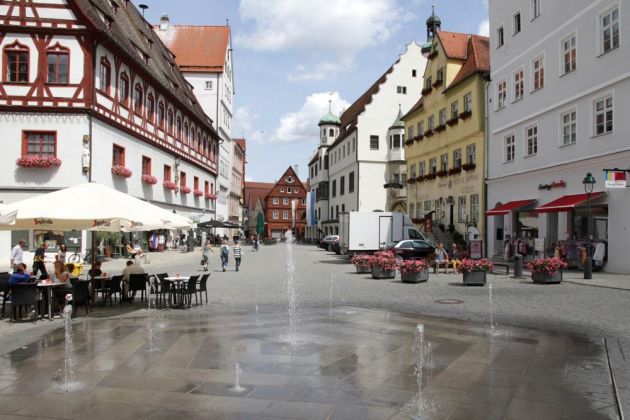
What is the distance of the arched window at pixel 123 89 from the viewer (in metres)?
30.2

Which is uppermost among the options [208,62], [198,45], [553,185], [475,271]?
[198,45]

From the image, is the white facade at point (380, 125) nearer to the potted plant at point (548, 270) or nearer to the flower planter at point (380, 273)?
the flower planter at point (380, 273)

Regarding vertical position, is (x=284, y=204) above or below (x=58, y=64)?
below

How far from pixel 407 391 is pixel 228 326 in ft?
16.7

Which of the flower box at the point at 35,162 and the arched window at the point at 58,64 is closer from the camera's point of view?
the flower box at the point at 35,162

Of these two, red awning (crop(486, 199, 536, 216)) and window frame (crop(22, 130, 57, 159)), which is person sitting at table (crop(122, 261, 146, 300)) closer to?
window frame (crop(22, 130, 57, 159))

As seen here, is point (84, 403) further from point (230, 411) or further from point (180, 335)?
point (180, 335)

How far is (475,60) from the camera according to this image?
3359 centimetres

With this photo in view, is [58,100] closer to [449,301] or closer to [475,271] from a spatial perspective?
[475,271]

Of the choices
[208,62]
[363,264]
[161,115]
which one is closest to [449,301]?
[363,264]

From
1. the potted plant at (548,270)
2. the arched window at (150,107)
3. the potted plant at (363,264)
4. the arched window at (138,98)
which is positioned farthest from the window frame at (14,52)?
the potted plant at (548,270)

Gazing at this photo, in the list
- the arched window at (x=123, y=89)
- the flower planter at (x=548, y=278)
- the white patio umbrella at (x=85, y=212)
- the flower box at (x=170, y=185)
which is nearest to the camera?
the white patio umbrella at (x=85, y=212)

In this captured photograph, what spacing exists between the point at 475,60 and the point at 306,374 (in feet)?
101

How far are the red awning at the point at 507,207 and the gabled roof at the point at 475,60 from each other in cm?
863
